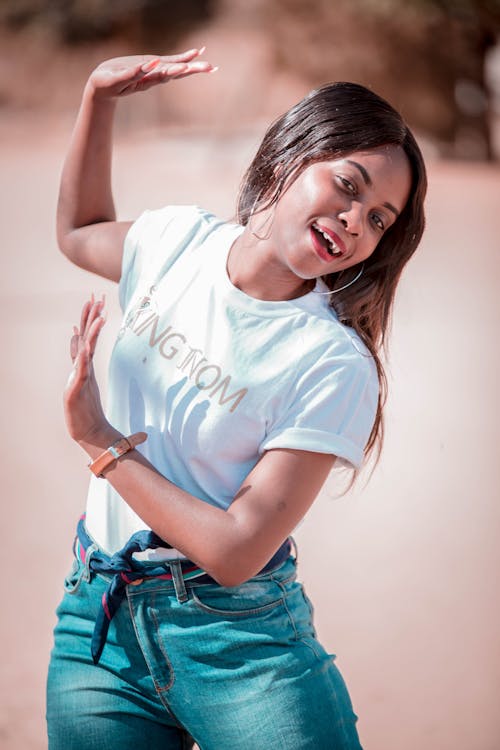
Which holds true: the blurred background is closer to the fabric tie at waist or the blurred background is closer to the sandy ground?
the sandy ground

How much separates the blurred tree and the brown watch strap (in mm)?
15123

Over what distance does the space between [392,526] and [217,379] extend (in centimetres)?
292

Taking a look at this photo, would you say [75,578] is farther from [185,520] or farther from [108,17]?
[108,17]

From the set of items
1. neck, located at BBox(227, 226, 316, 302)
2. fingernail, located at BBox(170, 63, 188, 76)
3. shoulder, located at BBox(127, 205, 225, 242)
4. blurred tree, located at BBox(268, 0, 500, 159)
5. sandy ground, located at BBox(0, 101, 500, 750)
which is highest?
blurred tree, located at BBox(268, 0, 500, 159)

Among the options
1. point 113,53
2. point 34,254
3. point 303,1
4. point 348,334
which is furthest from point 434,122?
point 348,334

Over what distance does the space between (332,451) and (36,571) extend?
2.63 m

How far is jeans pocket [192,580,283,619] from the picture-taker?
5.06 feet

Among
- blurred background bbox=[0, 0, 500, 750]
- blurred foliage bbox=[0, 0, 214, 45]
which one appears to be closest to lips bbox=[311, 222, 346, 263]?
blurred background bbox=[0, 0, 500, 750]

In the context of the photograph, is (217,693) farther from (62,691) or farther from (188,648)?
(62,691)

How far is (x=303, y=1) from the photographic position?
1652cm

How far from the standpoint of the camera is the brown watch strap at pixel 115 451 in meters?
1.47

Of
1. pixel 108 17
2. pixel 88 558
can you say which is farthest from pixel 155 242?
pixel 108 17

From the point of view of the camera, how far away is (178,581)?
154cm

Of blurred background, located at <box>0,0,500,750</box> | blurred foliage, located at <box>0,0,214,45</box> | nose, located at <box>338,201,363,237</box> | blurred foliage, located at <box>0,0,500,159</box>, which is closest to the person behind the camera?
nose, located at <box>338,201,363,237</box>
